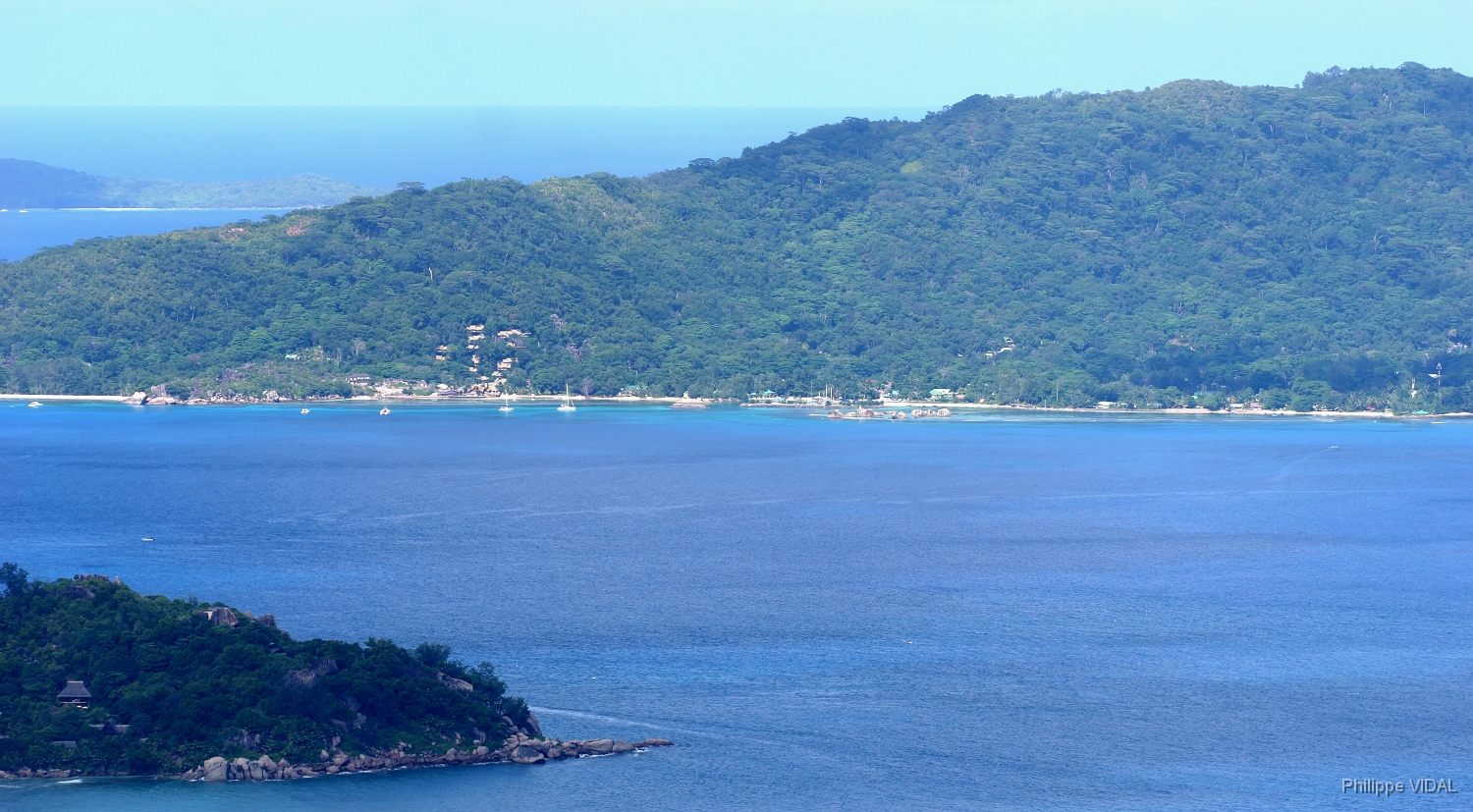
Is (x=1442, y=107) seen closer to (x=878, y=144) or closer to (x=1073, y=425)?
(x=878, y=144)

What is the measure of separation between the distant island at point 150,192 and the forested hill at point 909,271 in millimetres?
67145

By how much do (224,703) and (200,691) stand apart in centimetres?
46

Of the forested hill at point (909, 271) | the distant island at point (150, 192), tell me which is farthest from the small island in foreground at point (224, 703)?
the distant island at point (150, 192)

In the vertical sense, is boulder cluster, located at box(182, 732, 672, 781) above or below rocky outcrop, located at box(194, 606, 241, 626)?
below

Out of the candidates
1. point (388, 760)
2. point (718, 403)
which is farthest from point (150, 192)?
point (388, 760)

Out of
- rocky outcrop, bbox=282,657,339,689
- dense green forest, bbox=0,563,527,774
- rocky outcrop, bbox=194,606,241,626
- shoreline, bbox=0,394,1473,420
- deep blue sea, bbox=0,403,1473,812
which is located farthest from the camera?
shoreline, bbox=0,394,1473,420

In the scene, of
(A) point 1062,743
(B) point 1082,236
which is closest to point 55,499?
(A) point 1062,743

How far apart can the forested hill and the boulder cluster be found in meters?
Result: 58.3

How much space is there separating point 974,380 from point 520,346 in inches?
842

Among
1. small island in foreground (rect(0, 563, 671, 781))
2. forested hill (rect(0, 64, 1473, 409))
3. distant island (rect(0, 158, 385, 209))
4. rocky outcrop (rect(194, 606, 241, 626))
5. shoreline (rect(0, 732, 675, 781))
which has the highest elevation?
distant island (rect(0, 158, 385, 209))

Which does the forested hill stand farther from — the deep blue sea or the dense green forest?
the dense green forest

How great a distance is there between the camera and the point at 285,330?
9331cm

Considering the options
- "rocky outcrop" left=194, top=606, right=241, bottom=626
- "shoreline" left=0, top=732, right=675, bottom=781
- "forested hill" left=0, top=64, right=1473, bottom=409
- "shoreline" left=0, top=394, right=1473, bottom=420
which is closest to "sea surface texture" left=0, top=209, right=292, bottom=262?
"forested hill" left=0, top=64, right=1473, bottom=409

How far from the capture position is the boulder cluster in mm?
31906
